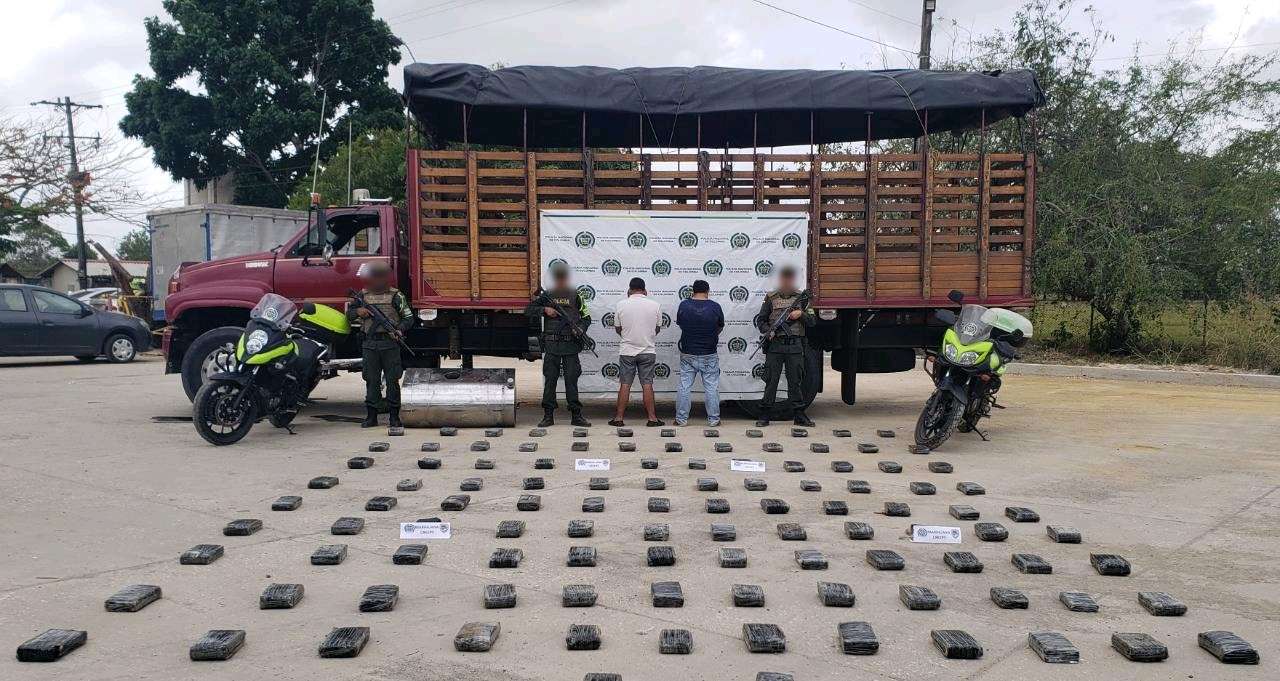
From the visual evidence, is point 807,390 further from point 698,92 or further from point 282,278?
point 282,278

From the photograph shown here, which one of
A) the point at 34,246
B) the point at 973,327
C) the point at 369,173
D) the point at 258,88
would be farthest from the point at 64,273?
the point at 973,327

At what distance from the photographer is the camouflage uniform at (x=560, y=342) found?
10.2 metres

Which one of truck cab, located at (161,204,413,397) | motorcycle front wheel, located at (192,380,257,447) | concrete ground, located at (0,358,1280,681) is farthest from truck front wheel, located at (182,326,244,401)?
motorcycle front wheel, located at (192,380,257,447)

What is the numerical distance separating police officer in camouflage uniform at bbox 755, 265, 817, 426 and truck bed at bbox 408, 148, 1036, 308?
0.42 m

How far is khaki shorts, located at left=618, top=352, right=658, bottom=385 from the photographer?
10.4 metres

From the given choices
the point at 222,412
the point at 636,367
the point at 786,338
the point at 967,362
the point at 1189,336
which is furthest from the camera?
the point at 1189,336

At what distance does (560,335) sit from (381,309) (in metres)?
1.90

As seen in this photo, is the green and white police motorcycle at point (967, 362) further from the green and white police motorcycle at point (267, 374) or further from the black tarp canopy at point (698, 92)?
the green and white police motorcycle at point (267, 374)

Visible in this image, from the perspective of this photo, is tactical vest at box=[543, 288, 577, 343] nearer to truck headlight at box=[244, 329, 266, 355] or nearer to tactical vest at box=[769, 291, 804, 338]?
tactical vest at box=[769, 291, 804, 338]

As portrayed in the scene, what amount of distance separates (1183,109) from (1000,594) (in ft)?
50.9

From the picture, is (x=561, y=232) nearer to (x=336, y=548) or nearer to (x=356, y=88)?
(x=336, y=548)

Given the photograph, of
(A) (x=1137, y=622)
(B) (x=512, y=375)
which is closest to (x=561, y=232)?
(B) (x=512, y=375)

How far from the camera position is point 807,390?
36.1ft

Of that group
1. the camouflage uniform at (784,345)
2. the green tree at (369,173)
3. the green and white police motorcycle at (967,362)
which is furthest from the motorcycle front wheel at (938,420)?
the green tree at (369,173)
